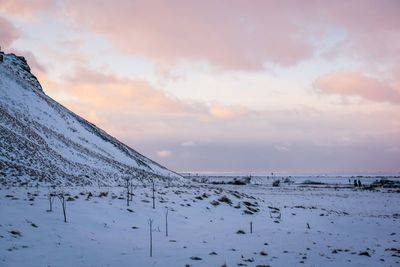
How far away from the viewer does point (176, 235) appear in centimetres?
2309

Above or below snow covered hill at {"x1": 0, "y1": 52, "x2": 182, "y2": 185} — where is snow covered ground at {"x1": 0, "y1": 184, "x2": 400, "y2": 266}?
below

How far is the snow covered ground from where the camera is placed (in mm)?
16828

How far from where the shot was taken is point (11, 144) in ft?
130

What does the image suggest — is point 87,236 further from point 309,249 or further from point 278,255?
point 309,249

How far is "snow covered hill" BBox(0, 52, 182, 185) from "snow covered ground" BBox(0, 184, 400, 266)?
871 centimetres

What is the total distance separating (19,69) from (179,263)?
81759 mm

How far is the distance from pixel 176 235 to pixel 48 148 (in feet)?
94.9

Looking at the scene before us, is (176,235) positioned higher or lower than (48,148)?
lower

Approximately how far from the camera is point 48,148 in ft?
149

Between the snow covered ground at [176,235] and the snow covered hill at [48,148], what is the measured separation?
871 centimetres

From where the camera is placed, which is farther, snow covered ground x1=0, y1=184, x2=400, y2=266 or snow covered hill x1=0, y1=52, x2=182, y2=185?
snow covered hill x1=0, y1=52, x2=182, y2=185

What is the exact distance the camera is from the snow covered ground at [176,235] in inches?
663

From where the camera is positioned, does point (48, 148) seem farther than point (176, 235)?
Yes

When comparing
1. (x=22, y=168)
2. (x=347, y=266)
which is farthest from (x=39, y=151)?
→ (x=347, y=266)
